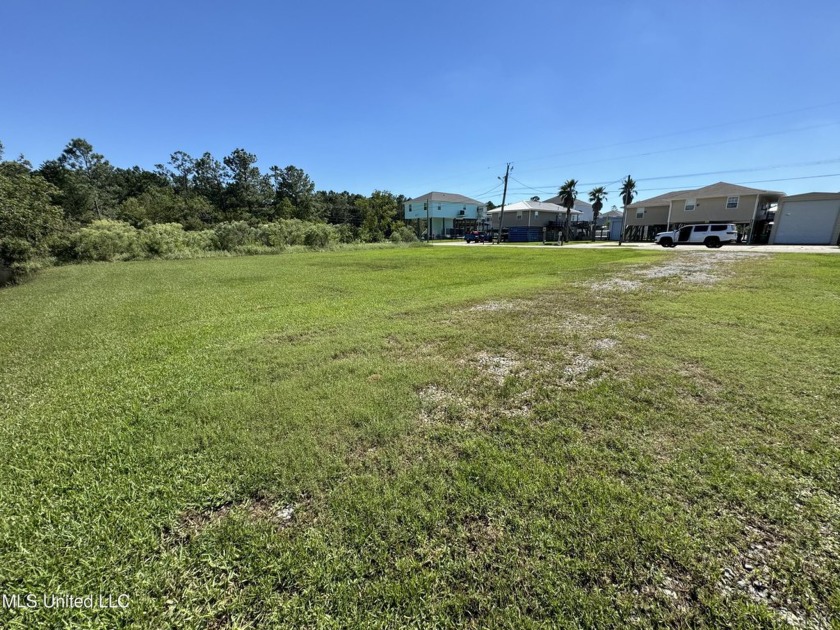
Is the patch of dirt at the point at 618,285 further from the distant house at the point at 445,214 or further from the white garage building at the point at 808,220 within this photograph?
the distant house at the point at 445,214

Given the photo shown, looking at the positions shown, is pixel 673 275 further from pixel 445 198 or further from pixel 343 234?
pixel 445 198

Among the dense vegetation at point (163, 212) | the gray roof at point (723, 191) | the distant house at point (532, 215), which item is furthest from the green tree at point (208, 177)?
the gray roof at point (723, 191)

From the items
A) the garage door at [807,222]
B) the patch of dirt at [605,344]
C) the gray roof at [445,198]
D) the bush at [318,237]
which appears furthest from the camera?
the gray roof at [445,198]

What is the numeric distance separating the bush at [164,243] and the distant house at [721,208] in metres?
45.8

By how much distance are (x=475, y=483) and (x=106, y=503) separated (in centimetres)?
244

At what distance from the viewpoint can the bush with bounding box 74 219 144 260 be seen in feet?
69.8

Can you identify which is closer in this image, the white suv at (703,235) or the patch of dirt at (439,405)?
the patch of dirt at (439,405)

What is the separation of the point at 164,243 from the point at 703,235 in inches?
1594

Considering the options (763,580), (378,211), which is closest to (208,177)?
(378,211)

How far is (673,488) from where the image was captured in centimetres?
226

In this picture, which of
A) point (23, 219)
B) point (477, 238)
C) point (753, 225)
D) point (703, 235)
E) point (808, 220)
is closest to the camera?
point (23, 219)

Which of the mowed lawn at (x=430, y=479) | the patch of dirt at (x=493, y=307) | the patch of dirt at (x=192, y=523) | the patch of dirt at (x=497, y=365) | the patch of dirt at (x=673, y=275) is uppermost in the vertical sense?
the patch of dirt at (x=673, y=275)

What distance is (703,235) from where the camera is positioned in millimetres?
26703

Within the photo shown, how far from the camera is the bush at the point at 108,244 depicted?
21281 mm
